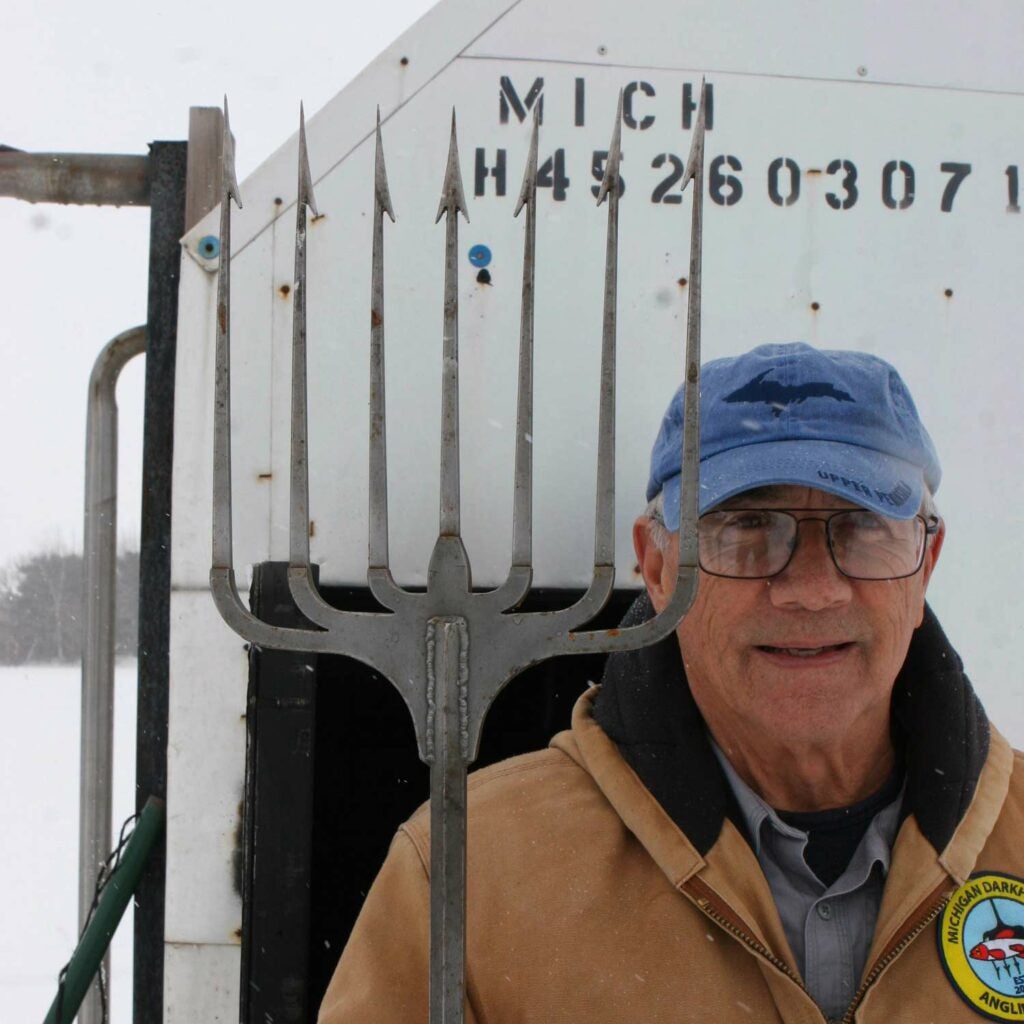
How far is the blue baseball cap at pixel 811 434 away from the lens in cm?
152

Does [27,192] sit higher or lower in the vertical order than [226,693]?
higher

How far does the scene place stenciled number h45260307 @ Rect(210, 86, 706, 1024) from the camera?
3.82ft

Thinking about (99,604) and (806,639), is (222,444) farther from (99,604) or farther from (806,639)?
(99,604)

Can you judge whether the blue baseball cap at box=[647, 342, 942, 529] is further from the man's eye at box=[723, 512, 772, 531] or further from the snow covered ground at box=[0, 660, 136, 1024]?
the snow covered ground at box=[0, 660, 136, 1024]

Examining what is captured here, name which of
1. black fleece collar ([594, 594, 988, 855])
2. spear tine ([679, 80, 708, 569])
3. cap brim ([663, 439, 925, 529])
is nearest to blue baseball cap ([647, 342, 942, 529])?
cap brim ([663, 439, 925, 529])

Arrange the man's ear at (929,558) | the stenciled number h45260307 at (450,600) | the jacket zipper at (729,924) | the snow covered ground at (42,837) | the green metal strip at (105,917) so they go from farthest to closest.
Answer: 1. the snow covered ground at (42,837)
2. the green metal strip at (105,917)
3. the man's ear at (929,558)
4. the jacket zipper at (729,924)
5. the stenciled number h45260307 at (450,600)

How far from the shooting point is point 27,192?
2436mm

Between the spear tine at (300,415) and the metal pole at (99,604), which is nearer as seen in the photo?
the spear tine at (300,415)

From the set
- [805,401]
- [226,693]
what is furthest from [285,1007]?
[805,401]

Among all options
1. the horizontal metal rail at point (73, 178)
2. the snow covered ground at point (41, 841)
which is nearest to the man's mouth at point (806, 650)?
the horizontal metal rail at point (73, 178)

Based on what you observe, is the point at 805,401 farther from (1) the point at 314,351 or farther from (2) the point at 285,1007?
(2) the point at 285,1007

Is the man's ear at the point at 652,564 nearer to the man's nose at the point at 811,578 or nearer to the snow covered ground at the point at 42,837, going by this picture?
the man's nose at the point at 811,578

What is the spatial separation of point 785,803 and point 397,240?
3.57 feet

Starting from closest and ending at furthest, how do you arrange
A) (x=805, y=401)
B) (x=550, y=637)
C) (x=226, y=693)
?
(x=550, y=637) < (x=805, y=401) < (x=226, y=693)
